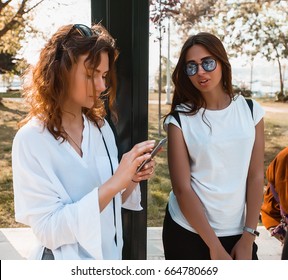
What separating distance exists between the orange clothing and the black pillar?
0.62 metres

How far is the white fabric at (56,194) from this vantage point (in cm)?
113

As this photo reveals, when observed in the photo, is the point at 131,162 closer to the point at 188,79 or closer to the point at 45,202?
the point at 45,202

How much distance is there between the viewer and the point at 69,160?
121 cm

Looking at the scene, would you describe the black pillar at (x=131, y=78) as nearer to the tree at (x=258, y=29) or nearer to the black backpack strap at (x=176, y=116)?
the black backpack strap at (x=176, y=116)

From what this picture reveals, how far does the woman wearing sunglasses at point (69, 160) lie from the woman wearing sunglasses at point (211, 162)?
1.01ft

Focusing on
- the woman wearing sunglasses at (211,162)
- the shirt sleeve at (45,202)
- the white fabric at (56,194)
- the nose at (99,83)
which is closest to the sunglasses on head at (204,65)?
the woman wearing sunglasses at (211,162)

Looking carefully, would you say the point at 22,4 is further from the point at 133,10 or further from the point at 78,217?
the point at 78,217

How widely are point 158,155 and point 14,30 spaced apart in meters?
0.90

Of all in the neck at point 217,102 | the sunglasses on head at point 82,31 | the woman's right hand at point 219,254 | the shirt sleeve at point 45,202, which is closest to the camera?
the shirt sleeve at point 45,202

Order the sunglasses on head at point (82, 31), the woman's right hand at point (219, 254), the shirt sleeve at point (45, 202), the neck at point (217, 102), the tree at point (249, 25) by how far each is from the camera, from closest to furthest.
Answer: the shirt sleeve at point (45, 202) → the sunglasses on head at point (82, 31) → the woman's right hand at point (219, 254) → the neck at point (217, 102) → the tree at point (249, 25)

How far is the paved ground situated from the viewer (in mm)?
1881

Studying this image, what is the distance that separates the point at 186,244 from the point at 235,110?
61 cm

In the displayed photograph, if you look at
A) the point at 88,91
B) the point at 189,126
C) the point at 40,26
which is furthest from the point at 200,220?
the point at 40,26

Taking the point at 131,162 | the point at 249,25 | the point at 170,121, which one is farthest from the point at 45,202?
the point at 249,25
